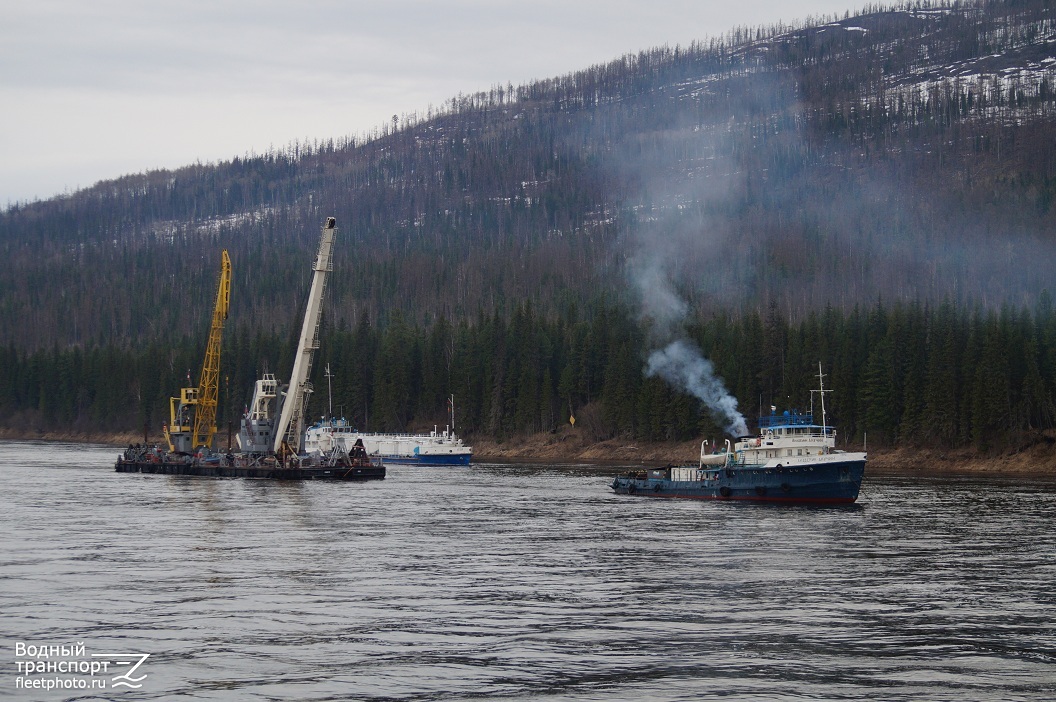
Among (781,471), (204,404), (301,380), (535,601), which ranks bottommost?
(535,601)

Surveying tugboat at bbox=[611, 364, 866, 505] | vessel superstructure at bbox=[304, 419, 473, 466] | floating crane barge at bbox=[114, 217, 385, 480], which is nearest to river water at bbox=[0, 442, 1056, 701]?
tugboat at bbox=[611, 364, 866, 505]

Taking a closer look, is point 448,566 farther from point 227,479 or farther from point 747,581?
point 227,479

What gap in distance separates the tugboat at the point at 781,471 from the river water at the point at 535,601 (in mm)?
5731

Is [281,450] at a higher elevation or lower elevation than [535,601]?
higher

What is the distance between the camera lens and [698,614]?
1965 inches

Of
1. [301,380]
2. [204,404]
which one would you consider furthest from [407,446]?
[301,380]

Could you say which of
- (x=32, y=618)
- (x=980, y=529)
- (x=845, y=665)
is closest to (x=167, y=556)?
(x=32, y=618)

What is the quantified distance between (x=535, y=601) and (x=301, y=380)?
9243 centimetres

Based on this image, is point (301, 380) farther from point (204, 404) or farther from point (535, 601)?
point (535, 601)

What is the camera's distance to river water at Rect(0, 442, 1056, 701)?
1534 inches

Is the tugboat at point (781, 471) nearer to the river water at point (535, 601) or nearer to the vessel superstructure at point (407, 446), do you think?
the river water at point (535, 601)

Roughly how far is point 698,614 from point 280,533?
118 ft

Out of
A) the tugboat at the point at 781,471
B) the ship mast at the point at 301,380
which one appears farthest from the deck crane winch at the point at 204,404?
the tugboat at the point at 781,471

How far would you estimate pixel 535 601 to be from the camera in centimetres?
5253
